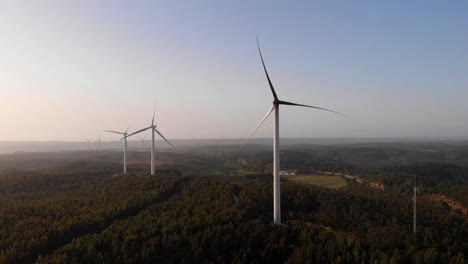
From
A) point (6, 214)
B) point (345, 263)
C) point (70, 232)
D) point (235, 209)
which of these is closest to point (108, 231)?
point (70, 232)

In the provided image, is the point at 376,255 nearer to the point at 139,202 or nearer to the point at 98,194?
the point at 139,202

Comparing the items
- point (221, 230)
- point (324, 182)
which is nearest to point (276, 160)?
point (221, 230)

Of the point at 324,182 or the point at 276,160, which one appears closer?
the point at 276,160

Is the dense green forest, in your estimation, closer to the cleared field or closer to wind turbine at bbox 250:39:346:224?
wind turbine at bbox 250:39:346:224

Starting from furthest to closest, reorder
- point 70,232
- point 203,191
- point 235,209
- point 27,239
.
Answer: point 203,191
point 235,209
point 70,232
point 27,239

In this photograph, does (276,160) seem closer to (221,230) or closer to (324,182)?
(221,230)

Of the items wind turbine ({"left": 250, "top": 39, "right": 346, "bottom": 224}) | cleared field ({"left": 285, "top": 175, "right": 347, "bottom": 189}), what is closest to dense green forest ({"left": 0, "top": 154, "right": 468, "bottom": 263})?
wind turbine ({"left": 250, "top": 39, "right": 346, "bottom": 224})

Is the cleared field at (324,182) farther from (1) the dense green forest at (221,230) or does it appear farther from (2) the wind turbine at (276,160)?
(2) the wind turbine at (276,160)

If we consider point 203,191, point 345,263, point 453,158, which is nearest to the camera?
point 345,263

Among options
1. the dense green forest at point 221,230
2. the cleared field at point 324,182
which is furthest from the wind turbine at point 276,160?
the cleared field at point 324,182
